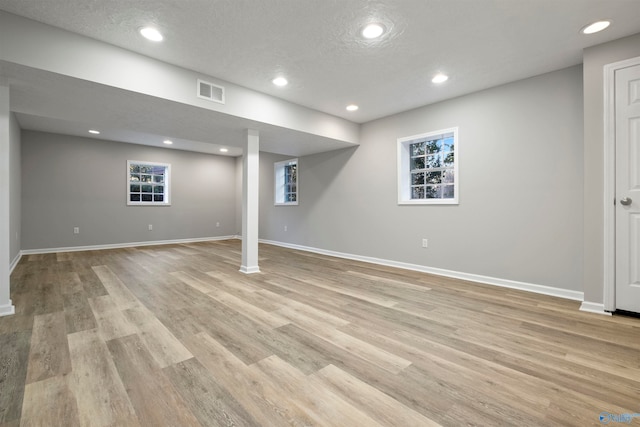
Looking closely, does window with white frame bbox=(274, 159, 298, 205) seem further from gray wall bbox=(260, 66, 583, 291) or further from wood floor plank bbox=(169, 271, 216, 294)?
wood floor plank bbox=(169, 271, 216, 294)

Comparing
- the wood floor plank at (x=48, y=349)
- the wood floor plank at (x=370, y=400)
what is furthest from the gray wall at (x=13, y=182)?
the wood floor plank at (x=370, y=400)

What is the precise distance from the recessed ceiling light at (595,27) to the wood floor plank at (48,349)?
15.6ft

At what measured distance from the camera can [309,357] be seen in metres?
1.89

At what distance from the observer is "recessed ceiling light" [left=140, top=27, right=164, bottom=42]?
250cm

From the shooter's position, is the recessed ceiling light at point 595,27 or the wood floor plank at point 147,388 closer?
the wood floor plank at point 147,388

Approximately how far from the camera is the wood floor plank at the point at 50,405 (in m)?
1.30

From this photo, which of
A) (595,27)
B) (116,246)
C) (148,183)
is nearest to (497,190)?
(595,27)

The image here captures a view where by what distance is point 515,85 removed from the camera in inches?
139

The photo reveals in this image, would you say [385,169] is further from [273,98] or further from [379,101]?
[273,98]

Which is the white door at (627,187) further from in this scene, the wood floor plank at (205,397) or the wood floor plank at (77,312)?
the wood floor plank at (77,312)

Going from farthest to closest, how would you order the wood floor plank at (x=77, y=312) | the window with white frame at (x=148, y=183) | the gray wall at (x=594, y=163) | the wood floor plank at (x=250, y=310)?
the window with white frame at (x=148, y=183) < the gray wall at (x=594, y=163) < the wood floor plank at (x=250, y=310) < the wood floor plank at (x=77, y=312)

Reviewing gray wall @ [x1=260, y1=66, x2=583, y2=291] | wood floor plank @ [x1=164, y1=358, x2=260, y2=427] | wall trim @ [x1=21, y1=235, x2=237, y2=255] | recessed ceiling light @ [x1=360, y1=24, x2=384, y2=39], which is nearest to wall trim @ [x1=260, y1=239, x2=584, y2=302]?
gray wall @ [x1=260, y1=66, x2=583, y2=291]

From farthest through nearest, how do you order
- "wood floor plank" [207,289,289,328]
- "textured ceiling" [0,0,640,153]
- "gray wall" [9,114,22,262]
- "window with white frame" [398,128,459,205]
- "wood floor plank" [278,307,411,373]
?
1. "gray wall" [9,114,22,262]
2. "window with white frame" [398,128,459,205]
3. "wood floor plank" [207,289,289,328]
4. "textured ceiling" [0,0,640,153]
5. "wood floor plank" [278,307,411,373]

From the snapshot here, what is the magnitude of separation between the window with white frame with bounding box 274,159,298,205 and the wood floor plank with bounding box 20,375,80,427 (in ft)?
18.9
